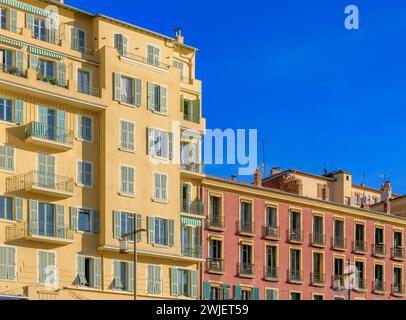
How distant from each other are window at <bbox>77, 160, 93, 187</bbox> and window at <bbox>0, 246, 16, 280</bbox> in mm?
8372

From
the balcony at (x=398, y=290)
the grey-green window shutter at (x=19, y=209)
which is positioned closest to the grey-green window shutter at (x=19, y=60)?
the grey-green window shutter at (x=19, y=209)

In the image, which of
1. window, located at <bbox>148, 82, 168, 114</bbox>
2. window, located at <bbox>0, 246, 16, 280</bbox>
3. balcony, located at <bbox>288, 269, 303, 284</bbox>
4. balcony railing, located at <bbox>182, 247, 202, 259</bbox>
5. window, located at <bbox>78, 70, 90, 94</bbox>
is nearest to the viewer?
window, located at <bbox>0, 246, 16, 280</bbox>

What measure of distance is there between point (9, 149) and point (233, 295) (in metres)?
24.2

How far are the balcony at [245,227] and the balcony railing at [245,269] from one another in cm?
279

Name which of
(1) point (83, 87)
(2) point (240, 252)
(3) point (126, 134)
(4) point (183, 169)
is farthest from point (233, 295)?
(1) point (83, 87)

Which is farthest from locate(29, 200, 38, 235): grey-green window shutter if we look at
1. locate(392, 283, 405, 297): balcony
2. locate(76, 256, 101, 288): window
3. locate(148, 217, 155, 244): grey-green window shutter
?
locate(392, 283, 405, 297): balcony

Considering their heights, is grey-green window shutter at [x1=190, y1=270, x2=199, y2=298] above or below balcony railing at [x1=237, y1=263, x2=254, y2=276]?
below

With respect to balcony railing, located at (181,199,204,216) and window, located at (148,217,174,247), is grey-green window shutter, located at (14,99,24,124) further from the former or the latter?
balcony railing, located at (181,199,204,216)

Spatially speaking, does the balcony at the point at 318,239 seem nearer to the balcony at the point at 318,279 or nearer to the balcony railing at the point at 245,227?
the balcony at the point at 318,279

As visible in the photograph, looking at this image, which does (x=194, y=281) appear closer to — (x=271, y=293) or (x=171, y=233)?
(x=171, y=233)

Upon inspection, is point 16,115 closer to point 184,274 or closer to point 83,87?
point 83,87

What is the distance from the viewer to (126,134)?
74438 millimetres

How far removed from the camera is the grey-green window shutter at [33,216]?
67438mm

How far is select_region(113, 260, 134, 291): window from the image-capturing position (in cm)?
7188
